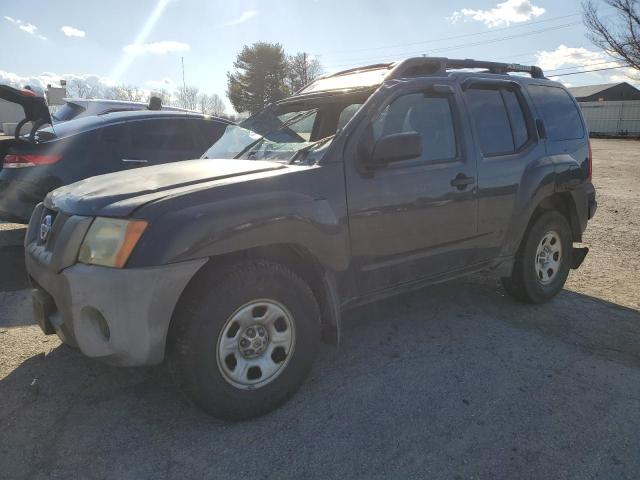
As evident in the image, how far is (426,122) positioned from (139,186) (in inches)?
80.6

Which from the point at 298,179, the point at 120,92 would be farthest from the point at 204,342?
the point at 120,92

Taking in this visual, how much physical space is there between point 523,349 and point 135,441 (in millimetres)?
2688

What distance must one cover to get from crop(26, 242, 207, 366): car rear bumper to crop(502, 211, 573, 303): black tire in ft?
9.76

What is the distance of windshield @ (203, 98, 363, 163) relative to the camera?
3.41 meters

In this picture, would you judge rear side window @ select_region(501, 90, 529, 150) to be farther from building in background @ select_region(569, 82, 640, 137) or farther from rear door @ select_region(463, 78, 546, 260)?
building in background @ select_region(569, 82, 640, 137)

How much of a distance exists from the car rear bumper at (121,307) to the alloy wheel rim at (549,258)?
3.24 metres

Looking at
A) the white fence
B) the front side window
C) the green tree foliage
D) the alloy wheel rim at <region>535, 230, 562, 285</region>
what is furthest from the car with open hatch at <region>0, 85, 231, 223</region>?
the green tree foliage

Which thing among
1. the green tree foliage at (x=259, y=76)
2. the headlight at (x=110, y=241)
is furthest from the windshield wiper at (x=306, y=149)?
the green tree foliage at (x=259, y=76)

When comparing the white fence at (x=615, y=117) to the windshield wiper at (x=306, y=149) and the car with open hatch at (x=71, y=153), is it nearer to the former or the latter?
the car with open hatch at (x=71, y=153)

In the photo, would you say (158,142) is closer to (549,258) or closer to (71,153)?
(71,153)

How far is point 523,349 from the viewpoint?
11.8ft

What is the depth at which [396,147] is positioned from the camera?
296 cm

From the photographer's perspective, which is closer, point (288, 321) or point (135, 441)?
point (135, 441)

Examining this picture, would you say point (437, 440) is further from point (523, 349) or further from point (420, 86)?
point (420, 86)
